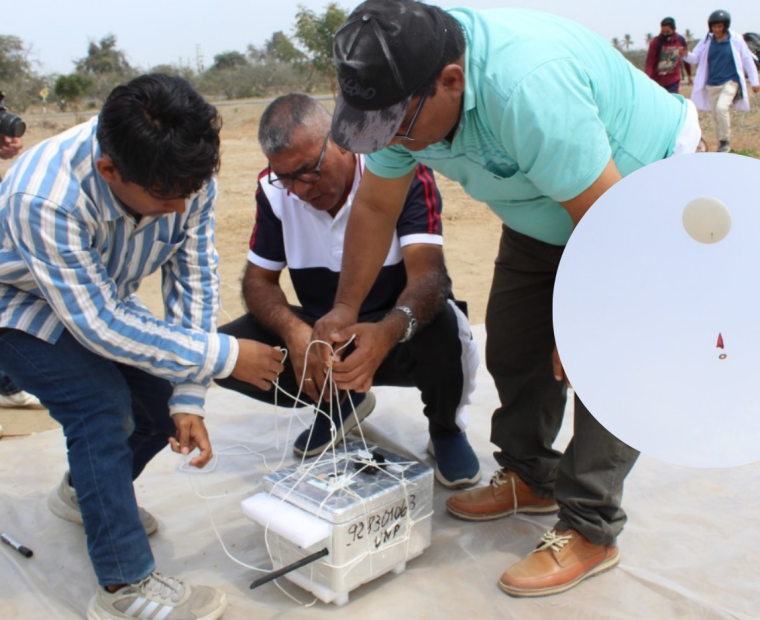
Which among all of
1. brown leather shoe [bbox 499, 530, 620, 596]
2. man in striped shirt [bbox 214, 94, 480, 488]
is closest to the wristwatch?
man in striped shirt [bbox 214, 94, 480, 488]

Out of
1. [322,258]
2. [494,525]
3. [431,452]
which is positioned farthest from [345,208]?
[494,525]

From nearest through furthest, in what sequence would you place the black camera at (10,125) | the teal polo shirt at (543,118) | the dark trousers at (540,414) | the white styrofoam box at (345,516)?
the teal polo shirt at (543,118)
the white styrofoam box at (345,516)
the dark trousers at (540,414)
the black camera at (10,125)

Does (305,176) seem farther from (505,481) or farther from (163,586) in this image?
(163,586)

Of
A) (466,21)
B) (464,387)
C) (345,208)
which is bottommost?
(464,387)

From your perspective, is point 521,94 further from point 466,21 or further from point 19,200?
point 19,200

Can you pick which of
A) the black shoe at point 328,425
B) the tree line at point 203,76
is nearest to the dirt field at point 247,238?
the black shoe at point 328,425

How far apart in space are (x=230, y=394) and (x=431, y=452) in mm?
875

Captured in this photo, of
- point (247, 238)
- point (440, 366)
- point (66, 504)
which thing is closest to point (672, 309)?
point (440, 366)

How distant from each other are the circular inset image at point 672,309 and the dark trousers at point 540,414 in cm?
40

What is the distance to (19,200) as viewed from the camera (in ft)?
5.27

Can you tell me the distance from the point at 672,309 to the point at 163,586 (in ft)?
4.08

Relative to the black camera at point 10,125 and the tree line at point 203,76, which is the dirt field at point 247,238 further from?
the tree line at point 203,76

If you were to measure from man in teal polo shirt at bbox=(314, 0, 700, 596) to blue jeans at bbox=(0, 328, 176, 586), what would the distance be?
602mm

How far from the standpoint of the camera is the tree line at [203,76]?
Result: 23656mm
